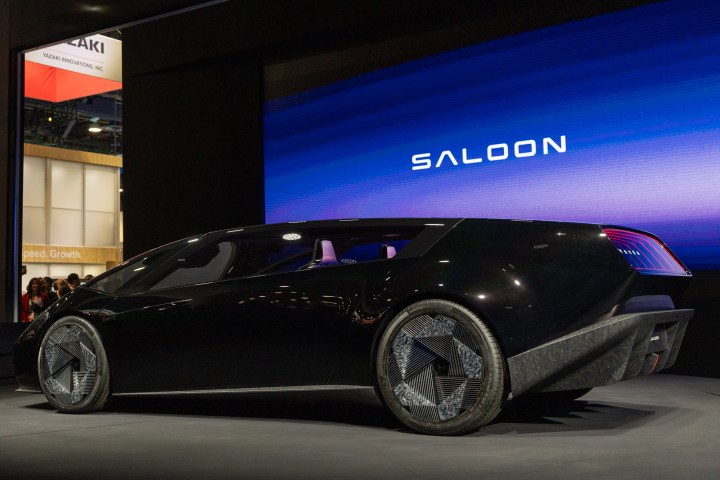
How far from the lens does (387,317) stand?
14.2 feet

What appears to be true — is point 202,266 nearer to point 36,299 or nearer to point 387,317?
point 387,317

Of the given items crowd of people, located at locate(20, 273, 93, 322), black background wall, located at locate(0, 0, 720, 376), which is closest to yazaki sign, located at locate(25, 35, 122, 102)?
black background wall, located at locate(0, 0, 720, 376)

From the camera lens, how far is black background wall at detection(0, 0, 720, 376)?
28.4 feet

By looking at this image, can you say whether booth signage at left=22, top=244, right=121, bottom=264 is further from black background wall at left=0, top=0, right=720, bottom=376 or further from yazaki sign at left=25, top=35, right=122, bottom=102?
black background wall at left=0, top=0, right=720, bottom=376

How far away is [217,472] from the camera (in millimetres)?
3365

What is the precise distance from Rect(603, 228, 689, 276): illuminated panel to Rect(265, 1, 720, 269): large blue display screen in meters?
2.23

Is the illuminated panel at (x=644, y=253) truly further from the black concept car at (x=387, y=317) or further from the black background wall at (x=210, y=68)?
the black background wall at (x=210, y=68)

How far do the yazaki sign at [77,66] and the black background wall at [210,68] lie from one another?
41.3 inches

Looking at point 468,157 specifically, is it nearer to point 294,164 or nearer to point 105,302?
point 294,164

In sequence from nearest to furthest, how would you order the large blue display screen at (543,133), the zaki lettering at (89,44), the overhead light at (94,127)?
the large blue display screen at (543,133), the zaki lettering at (89,44), the overhead light at (94,127)

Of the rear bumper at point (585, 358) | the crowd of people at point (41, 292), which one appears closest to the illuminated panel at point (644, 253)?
the rear bumper at point (585, 358)

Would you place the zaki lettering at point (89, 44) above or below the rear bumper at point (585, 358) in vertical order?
above

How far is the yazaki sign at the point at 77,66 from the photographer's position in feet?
41.8

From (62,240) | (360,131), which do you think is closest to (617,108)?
A: (360,131)
